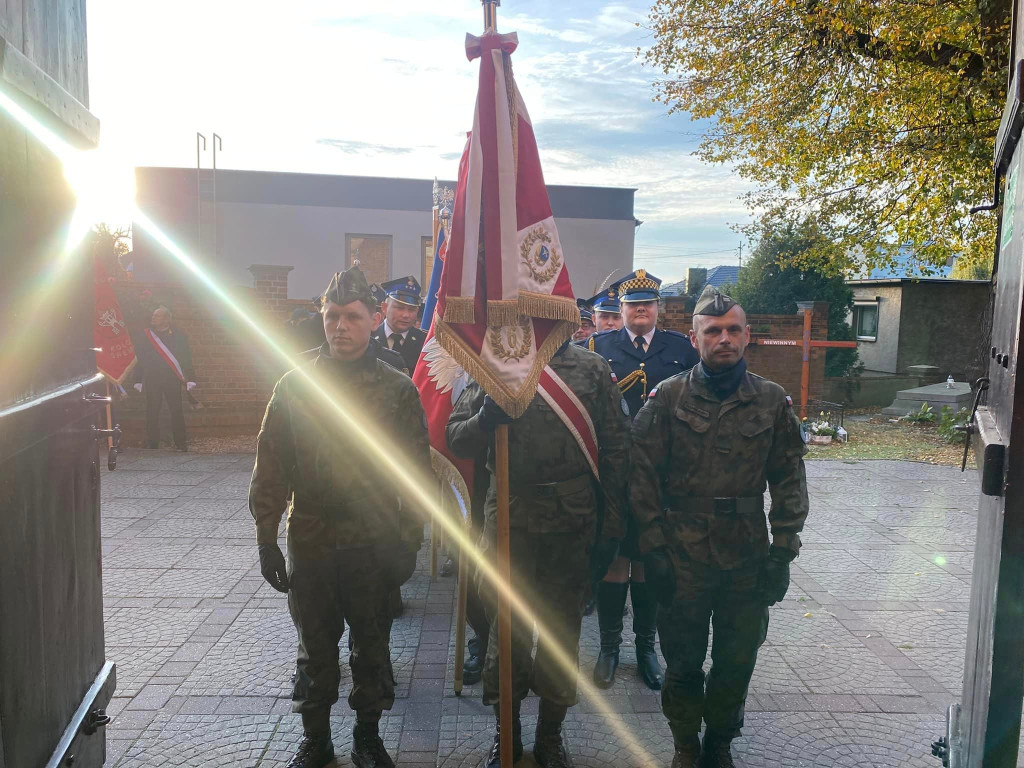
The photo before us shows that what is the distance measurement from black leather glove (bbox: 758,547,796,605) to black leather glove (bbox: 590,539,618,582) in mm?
715

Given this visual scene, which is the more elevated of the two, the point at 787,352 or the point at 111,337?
the point at 111,337

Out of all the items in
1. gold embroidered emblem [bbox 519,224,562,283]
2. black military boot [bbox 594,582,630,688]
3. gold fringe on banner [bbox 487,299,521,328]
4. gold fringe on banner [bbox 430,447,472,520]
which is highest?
gold embroidered emblem [bbox 519,224,562,283]

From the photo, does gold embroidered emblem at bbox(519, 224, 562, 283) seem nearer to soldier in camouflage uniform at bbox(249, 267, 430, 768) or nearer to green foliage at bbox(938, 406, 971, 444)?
soldier in camouflage uniform at bbox(249, 267, 430, 768)

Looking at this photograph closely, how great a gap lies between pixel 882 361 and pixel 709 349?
21.2 meters

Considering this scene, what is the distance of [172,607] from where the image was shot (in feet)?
16.1

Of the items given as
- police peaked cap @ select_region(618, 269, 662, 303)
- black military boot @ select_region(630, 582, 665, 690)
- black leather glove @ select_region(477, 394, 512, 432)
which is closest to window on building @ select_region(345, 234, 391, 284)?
police peaked cap @ select_region(618, 269, 662, 303)

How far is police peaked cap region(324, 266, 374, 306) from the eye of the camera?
321 centimetres

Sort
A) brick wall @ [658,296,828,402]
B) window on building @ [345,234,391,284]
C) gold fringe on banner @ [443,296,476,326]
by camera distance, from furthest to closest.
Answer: window on building @ [345,234,391,284]
brick wall @ [658,296,828,402]
gold fringe on banner @ [443,296,476,326]

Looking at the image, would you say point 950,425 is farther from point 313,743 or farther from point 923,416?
point 313,743

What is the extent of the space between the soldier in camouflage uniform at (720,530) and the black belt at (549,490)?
29 cm

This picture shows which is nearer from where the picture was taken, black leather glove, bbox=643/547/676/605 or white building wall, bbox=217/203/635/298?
black leather glove, bbox=643/547/676/605

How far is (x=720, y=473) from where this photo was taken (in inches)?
126

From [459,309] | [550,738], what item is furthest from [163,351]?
[550,738]

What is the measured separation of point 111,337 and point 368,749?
28.8 ft
